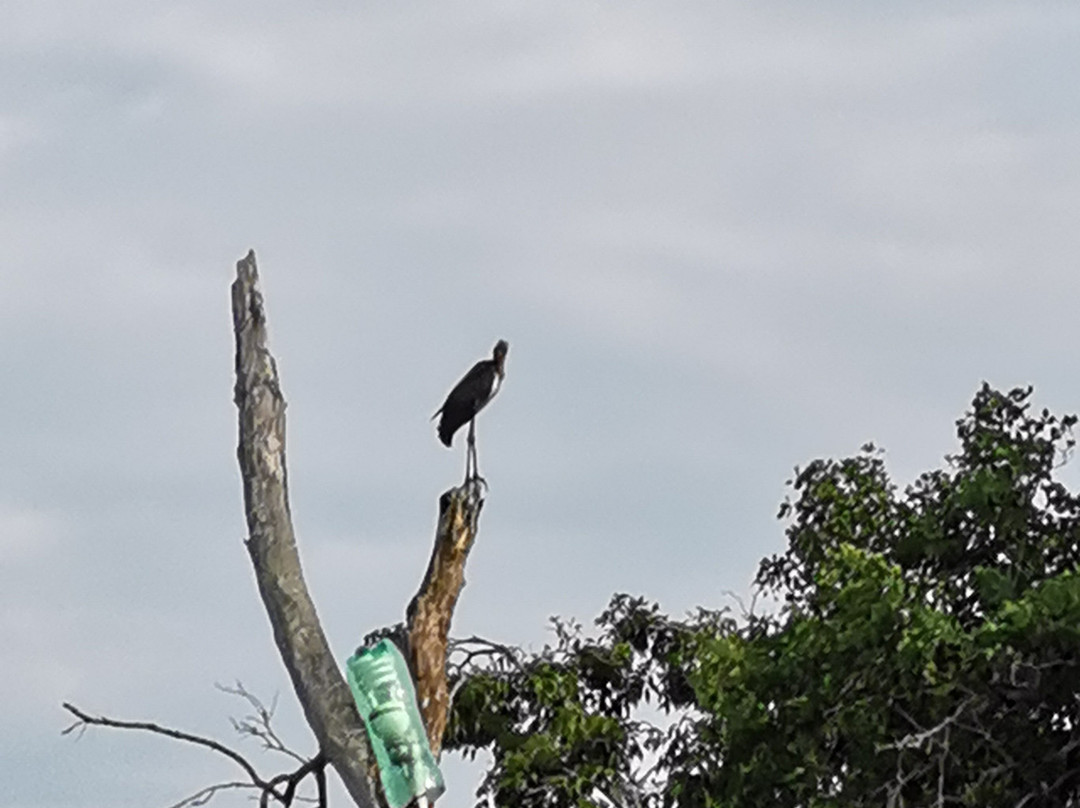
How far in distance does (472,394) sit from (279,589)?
308cm

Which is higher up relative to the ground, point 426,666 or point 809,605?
point 809,605

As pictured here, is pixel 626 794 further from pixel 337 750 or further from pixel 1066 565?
pixel 337 750

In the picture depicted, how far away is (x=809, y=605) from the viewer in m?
16.0

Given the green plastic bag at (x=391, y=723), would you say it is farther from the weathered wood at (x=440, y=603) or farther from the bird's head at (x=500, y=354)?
the bird's head at (x=500, y=354)

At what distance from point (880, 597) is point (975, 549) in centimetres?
241

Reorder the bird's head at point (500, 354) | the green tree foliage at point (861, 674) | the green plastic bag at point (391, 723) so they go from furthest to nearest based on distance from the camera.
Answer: the green tree foliage at point (861, 674)
the bird's head at point (500, 354)
the green plastic bag at point (391, 723)

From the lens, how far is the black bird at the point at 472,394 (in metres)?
9.64

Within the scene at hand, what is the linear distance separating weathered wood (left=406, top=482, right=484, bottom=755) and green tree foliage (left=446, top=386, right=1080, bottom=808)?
121 inches

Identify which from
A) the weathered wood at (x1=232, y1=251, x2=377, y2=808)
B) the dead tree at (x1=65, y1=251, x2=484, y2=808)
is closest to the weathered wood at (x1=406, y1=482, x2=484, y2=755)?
the dead tree at (x1=65, y1=251, x2=484, y2=808)

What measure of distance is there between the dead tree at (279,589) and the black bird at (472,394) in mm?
2595

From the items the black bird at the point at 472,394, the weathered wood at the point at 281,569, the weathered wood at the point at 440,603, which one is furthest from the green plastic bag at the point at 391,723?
the black bird at the point at 472,394

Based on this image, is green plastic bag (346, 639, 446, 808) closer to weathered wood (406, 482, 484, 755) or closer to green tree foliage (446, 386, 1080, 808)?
weathered wood (406, 482, 484, 755)

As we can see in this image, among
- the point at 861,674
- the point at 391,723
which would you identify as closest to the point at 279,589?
the point at 391,723

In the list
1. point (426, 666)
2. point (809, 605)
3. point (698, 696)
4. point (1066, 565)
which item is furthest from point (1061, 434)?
point (426, 666)
